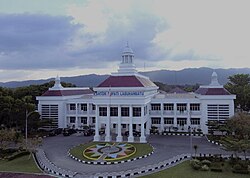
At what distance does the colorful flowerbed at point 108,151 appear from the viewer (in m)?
29.7

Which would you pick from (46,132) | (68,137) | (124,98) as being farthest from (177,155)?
(46,132)

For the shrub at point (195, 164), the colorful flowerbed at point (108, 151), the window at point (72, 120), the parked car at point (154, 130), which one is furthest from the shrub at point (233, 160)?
the window at point (72, 120)

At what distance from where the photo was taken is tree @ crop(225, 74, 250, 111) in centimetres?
5212

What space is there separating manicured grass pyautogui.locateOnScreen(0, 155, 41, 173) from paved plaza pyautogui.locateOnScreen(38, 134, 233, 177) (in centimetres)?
202

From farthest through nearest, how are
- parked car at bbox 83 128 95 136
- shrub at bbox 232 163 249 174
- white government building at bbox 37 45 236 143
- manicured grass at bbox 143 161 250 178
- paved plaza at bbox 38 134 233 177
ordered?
parked car at bbox 83 128 95 136
white government building at bbox 37 45 236 143
paved plaza at bbox 38 134 233 177
shrub at bbox 232 163 249 174
manicured grass at bbox 143 161 250 178

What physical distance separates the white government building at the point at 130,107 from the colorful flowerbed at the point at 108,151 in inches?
128

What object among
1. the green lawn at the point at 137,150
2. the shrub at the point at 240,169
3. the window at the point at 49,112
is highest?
the window at the point at 49,112

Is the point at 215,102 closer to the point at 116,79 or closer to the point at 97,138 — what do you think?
the point at 116,79

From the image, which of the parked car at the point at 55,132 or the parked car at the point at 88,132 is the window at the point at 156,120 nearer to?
the parked car at the point at 88,132

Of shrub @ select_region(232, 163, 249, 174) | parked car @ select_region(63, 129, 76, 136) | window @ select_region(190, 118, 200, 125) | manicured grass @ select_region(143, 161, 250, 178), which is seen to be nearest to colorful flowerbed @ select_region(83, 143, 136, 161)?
manicured grass @ select_region(143, 161, 250, 178)

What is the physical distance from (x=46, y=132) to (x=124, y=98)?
1600 cm

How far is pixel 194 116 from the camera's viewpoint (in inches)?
1736

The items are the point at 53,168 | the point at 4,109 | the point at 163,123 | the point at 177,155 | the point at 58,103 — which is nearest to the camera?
the point at 53,168

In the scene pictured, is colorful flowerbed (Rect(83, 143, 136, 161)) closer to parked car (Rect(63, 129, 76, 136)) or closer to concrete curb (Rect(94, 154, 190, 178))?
concrete curb (Rect(94, 154, 190, 178))
